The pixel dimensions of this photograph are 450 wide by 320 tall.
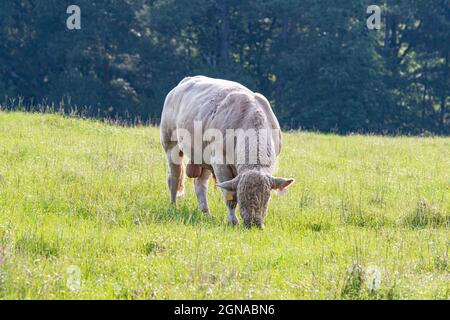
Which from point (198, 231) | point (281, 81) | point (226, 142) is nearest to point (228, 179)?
point (226, 142)

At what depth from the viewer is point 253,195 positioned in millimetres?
9383

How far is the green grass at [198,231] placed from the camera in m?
6.69

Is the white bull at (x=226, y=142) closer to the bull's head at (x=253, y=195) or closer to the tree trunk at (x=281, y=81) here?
the bull's head at (x=253, y=195)

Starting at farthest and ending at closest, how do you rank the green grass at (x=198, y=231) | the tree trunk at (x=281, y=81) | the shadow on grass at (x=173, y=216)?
1. the tree trunk at (x=281, y=81)
2. the shadow on grass at (x=173, y=216)
3. the green grass at (x=198, y=231)

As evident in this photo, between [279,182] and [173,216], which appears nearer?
[279,182]

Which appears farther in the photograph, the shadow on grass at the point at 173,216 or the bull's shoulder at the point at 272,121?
the bull's shoulder at the point at 272,121

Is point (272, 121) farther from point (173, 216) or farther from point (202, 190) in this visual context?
point (173, 216)

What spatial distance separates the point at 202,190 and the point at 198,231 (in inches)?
94.0

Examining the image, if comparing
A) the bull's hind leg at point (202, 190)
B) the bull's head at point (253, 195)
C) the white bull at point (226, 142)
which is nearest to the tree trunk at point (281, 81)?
the white bull at point (226, 142)

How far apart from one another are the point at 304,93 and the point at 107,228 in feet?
117

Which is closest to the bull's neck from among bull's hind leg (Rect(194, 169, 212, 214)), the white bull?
the white bull

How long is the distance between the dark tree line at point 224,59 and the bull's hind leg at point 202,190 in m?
29.1

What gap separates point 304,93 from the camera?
4381 cm

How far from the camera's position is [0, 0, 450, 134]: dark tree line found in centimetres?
4184
